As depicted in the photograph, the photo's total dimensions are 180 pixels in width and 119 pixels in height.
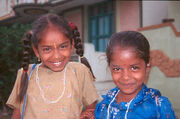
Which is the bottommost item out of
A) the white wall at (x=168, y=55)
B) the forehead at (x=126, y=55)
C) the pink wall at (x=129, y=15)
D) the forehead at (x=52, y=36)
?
the white wall at (x=168, y=55)

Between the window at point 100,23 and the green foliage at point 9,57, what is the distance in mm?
4381

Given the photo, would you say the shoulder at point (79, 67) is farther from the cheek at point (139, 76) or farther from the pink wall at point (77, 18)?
the pink wall at point (77, 18)

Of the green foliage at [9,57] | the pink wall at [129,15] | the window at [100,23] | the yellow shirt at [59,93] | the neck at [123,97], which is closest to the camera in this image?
the neck at [123,97]

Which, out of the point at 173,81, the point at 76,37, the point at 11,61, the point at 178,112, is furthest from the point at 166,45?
the point at 76,37

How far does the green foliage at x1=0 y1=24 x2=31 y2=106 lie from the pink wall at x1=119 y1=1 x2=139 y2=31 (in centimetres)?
429

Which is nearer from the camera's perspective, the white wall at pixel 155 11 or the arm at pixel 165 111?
the arm at pixel 165 111

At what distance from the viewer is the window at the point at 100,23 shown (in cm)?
915

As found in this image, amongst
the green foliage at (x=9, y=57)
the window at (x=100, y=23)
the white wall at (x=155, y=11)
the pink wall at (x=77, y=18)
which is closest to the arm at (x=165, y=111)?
the green foliage at (x=9, y=57)

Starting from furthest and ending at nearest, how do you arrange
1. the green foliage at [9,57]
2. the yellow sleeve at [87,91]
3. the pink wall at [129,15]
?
the pink wall at [129,15]
the green foliage at [9,57]
the yellow sleeve at [87,91]

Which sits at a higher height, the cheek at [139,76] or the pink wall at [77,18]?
the pink wall at [77,18]

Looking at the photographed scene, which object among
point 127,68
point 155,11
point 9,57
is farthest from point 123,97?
point 155,11

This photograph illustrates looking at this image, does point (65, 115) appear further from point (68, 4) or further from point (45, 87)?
point (68, 4)

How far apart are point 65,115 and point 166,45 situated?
491 centimetres

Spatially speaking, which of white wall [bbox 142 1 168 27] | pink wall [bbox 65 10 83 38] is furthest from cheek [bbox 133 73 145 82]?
pink wall [bbox 65 10 83 38]
